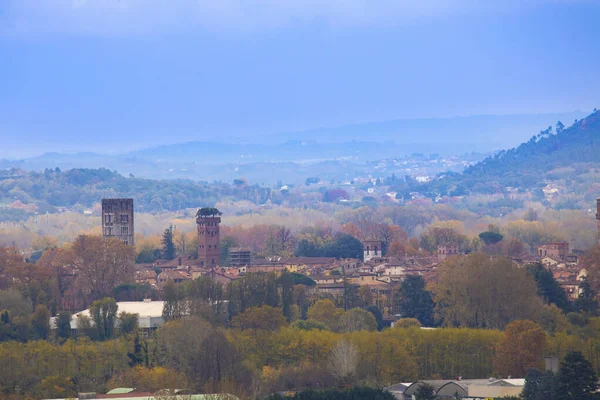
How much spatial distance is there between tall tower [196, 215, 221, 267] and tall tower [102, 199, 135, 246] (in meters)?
5.85

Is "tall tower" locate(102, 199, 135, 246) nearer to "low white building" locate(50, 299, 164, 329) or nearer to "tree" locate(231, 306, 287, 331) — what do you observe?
"low white building" locate(50, 299, 164, 329)

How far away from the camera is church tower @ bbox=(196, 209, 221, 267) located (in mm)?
103938

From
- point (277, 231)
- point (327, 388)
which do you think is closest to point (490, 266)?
point (327, 388)

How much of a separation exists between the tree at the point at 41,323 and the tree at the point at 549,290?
19453 millimetres

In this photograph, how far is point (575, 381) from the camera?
4462 cm

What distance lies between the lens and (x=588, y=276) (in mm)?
81312

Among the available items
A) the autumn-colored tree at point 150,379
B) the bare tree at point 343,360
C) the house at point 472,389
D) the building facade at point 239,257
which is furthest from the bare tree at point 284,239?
the house at point 472,389

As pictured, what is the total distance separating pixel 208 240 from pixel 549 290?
34985 millimetres

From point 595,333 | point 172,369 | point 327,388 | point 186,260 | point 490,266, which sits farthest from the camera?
point 186,260

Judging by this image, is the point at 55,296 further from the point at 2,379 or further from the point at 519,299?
the point at 2,379

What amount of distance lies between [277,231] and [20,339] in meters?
79.1

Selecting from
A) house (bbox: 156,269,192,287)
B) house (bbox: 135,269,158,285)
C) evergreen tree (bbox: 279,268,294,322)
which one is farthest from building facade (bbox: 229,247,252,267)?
evergreen tree (bbox: 279,268,294,322)

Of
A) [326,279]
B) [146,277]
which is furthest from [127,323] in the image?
[146,277]

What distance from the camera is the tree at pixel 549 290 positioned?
238 feet
